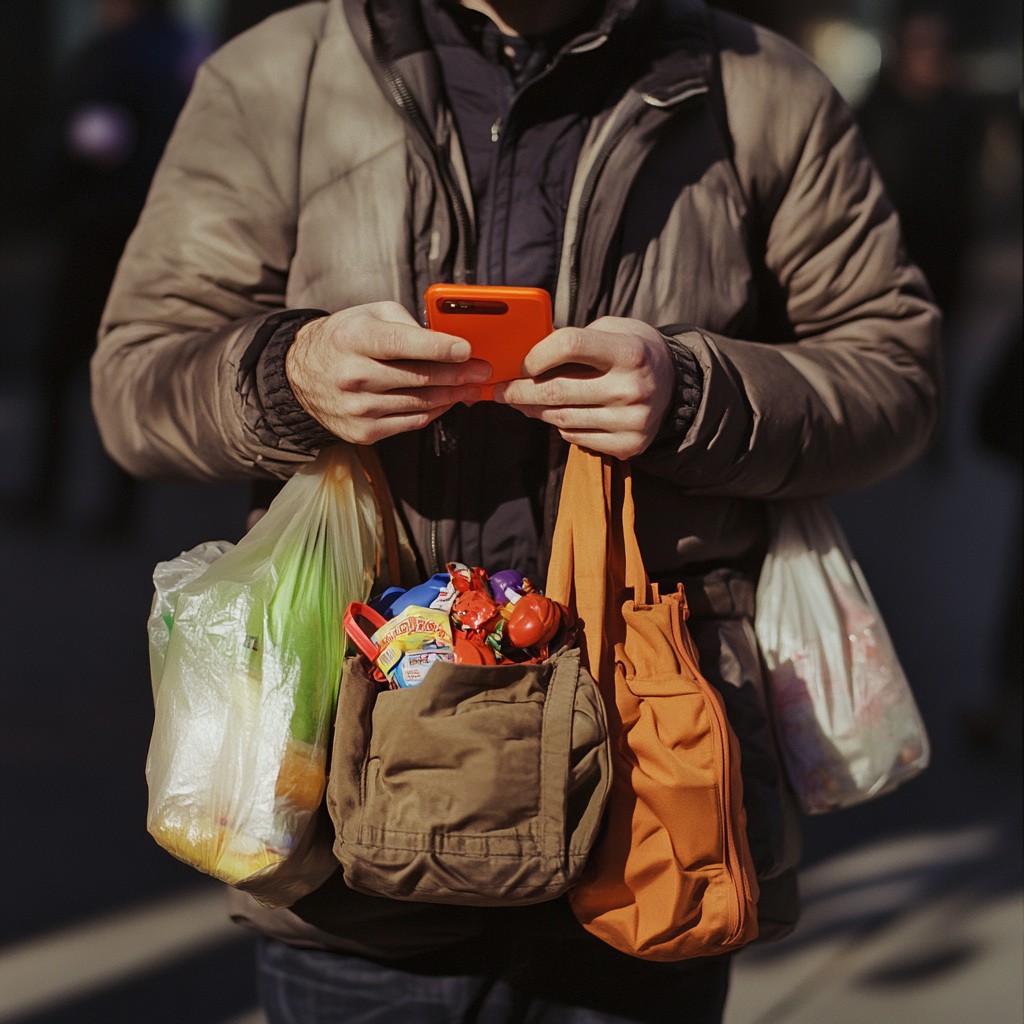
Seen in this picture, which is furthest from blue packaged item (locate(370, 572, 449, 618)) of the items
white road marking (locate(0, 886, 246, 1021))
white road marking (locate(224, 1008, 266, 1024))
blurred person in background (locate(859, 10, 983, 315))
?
blurred person in background (locate(859, 10, 983, 315))

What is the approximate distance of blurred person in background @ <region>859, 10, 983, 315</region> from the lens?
22.4 ft

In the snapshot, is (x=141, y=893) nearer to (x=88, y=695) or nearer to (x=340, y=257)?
(x=88, y=695)

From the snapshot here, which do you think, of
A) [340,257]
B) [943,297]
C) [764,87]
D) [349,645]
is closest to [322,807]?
[349,645]

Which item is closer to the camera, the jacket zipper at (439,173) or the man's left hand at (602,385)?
the man's left hand at (602,385)

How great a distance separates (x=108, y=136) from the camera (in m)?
5.13

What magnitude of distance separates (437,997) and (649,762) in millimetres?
475

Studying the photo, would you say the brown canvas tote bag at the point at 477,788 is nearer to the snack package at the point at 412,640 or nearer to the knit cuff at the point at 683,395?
the snack package at the point at 412,640

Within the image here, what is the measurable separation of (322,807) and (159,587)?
330mm

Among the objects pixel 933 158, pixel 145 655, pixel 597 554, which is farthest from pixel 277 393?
pixel 933 158

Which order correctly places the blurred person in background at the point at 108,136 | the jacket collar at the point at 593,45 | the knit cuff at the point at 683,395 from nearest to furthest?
the knit cuff at the point at 683,395 < the jacket collar at the point at 593,45 < the blurred person in background at the point at 108,136

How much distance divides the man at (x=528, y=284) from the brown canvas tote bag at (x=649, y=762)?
0.26 ft

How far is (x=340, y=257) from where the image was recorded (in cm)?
145

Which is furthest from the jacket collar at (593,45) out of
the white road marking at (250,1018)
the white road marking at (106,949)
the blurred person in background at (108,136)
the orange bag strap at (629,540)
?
the blurred person in background at (108,136)

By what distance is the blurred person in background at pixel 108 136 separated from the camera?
516cm
